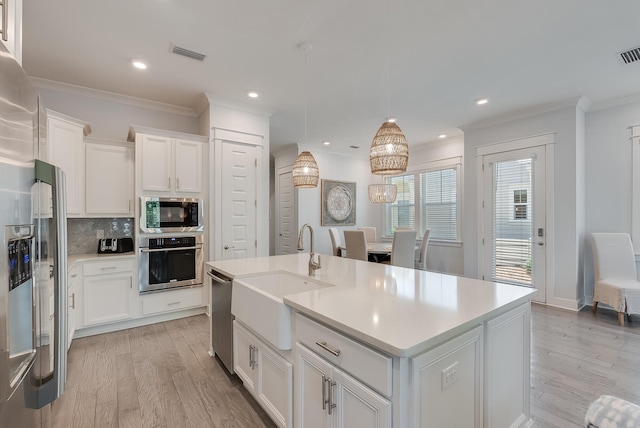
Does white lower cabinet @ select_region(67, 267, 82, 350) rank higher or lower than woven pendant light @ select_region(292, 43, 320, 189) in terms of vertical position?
lower

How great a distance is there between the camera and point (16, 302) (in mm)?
802

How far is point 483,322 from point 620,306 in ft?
11.5

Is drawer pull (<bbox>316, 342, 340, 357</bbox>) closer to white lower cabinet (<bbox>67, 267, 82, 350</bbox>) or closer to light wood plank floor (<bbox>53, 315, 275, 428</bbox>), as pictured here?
light wood plank floor (<bbox>53, 315, 275, 428</bbox>)

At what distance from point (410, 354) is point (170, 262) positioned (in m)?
3.39

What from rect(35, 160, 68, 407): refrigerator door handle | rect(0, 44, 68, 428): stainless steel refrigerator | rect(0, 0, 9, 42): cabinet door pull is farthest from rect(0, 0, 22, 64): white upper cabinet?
rect(35, 160, 68, 407): refrigerator door handle

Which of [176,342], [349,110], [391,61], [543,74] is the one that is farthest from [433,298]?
[349,110]

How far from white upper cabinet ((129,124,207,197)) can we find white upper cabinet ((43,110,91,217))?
0.54m

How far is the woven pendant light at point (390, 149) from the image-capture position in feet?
6.93

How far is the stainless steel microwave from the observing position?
3441 mm

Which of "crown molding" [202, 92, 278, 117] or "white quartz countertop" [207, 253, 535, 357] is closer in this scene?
"white quartz countertop" [207, 253, 535, 357]

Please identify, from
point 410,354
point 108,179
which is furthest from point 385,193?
point 108,179

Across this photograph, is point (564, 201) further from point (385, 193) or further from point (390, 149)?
point (390, 149)

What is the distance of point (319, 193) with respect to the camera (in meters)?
Result: 6.71

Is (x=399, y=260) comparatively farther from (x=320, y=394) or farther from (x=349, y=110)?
(x=320, y=394)
